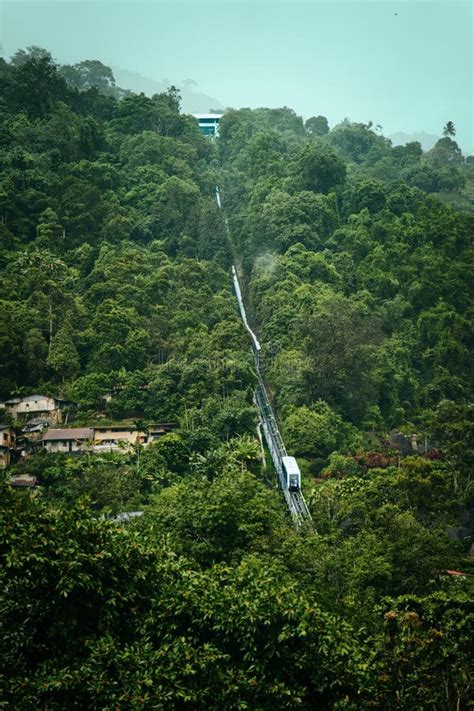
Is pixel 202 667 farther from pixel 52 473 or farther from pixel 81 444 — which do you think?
pixel 81 444

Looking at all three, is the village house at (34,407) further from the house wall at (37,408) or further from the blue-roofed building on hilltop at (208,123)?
the blue-roofed building on hilltop at (208,123)

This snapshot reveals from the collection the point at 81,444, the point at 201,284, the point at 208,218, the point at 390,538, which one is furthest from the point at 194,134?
the point at 390,538

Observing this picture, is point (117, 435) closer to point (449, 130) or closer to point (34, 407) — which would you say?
point (34, 407)

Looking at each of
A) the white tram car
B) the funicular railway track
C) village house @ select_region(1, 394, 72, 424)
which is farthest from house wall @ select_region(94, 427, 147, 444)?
the white tram car

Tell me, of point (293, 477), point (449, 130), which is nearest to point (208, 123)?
point (449, 130)

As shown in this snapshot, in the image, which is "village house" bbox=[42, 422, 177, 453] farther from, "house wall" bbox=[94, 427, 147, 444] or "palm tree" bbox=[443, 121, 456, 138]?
"palm tree" bbox=[443, 121, 456, 138]

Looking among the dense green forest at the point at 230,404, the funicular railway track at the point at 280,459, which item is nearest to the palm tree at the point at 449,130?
the dense green forest at the point at 230,404
